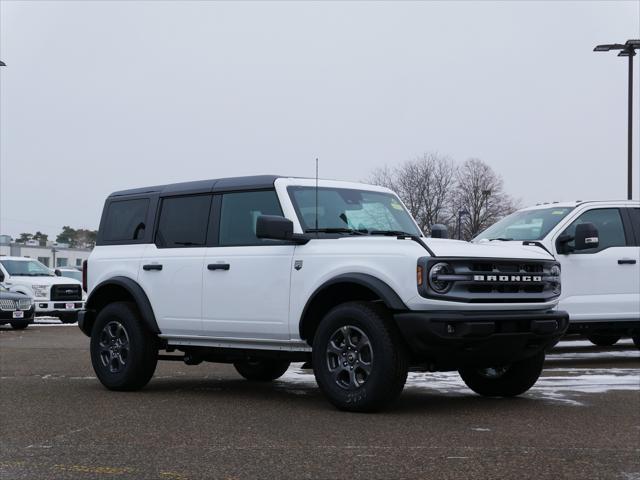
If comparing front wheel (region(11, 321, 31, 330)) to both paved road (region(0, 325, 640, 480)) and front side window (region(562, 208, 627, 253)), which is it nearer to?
paved road (region(0, 325, 640, 480))

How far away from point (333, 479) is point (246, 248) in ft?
13.1

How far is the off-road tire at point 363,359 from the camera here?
7.90 m

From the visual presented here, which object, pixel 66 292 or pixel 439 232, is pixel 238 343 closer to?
pixel 439 232

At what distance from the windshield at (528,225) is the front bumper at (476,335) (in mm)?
Answer: 4664

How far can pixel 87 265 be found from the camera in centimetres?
1078

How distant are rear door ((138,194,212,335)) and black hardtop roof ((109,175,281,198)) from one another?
3.2 inches

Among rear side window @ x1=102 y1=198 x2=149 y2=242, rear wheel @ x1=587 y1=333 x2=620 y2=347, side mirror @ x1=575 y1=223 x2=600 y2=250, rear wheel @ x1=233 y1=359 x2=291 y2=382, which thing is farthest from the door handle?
rear wheel @ x1=587 y1=333 x2=620 y2=347

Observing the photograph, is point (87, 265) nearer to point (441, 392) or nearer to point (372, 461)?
point (441, 392)

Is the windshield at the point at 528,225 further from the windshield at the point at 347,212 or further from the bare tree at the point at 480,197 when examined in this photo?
the bare tree at the point at 480,197

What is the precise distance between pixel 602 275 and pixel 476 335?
5.82 metres

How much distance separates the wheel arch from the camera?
8.01m

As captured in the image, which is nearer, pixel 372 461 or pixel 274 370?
pixel 372 461

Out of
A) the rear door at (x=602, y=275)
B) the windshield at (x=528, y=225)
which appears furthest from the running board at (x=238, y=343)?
the windshield at (x=528, y=225)

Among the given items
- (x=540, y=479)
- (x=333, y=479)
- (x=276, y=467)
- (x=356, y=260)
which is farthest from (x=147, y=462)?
(x=356, y=260)
